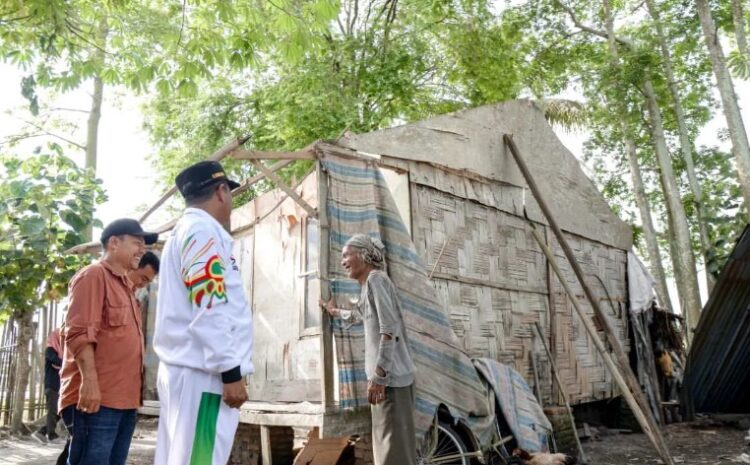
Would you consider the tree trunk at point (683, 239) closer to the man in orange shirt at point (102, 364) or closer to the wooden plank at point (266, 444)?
the wooden plank at point (266, 444)

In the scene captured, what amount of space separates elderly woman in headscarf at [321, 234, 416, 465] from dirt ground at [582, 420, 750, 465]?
3.47 meters

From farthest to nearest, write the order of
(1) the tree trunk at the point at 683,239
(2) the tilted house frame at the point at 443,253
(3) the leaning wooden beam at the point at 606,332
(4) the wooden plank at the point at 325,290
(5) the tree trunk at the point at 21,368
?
1. (1) the tree trunk at the point at 683,239
2. (5) the tree trunk at the point at 21,368
3. (3) the leaning wooden beam at the point at 606,332
4. (2) the tilted house frame at the point at 443,253
5. (4) the wooden plank at the point at 325,290

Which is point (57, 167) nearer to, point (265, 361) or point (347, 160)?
point (265, 361)

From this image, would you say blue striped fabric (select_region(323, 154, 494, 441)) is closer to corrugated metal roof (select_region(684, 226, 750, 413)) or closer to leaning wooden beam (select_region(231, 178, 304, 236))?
leaning wooden beam (select_region(231, 178, 304, 236))

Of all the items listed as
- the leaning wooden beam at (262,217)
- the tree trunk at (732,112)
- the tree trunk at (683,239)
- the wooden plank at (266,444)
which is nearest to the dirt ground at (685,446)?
the tree trunk at (732,112)

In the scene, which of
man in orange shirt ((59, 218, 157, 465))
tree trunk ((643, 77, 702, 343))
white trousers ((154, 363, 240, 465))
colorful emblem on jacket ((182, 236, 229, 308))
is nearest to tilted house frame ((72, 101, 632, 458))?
man in orange shirt ((59, 218, 157, 465))

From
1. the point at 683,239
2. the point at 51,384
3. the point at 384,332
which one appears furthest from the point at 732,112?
the point at 51,384

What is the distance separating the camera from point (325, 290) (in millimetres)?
5012

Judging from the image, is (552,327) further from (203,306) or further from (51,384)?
(203,306)

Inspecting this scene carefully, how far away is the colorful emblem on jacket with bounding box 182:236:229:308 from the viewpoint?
2.37 metres

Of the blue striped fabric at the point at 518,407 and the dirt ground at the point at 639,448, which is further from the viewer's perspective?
the dirt ground at the point at 639,448

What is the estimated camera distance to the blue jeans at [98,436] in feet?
9.75

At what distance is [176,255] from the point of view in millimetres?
2510

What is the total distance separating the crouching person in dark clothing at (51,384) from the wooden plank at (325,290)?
6.52 ft
